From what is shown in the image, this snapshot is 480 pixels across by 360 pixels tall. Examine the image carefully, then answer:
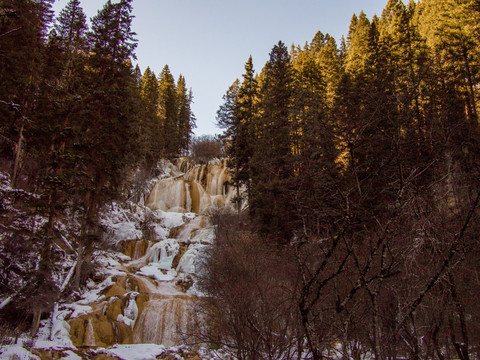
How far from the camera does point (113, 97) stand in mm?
15242

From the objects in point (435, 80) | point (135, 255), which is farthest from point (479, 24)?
point (135, 255)

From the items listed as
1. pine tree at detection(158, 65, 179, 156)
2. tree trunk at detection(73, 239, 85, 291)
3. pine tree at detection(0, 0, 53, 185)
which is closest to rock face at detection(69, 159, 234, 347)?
tree trunk at detection(73, 239, 85, 291)

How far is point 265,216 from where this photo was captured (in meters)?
19.0

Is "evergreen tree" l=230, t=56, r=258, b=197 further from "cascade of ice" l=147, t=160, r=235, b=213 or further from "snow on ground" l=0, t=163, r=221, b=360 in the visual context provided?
"cascade of ice" l=147, t=160, r=235, b=213

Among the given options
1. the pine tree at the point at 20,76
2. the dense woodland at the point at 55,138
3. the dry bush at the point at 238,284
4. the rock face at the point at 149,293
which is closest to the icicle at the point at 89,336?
the rock face at the point at 149,293

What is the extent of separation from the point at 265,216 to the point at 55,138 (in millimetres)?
12562

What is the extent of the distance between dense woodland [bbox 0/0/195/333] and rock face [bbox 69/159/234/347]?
5.94 ft

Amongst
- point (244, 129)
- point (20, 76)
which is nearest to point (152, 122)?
point (244, 129)

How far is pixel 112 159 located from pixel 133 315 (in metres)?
7.77

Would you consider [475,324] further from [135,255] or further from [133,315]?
[135,255]

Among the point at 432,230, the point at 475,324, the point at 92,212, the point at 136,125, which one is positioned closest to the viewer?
the point at 432,230

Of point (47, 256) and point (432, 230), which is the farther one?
point (47, 256)

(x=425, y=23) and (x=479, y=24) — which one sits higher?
(x=425, y=23)

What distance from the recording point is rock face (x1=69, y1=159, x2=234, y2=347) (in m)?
11.7
